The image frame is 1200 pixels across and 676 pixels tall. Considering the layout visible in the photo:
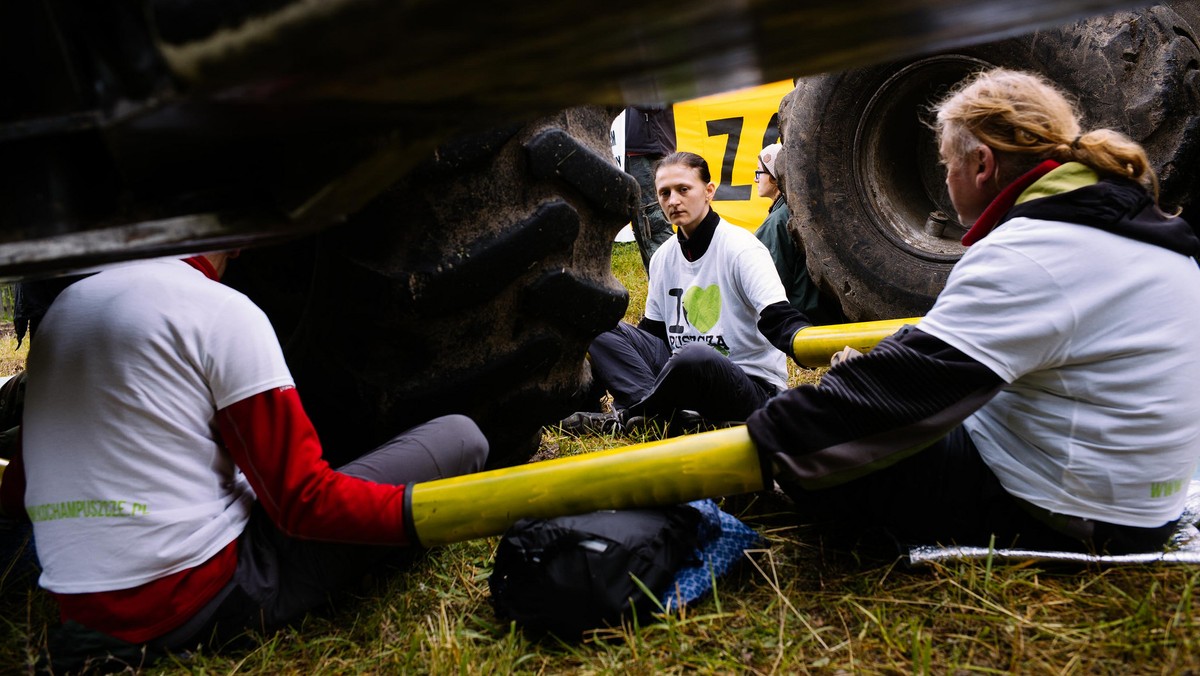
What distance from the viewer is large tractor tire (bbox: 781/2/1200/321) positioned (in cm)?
238

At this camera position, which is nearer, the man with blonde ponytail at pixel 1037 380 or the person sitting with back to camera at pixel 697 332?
the man with blonde ponytail at pixel 1037 380

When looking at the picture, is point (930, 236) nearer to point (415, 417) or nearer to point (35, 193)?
point (415, 417)

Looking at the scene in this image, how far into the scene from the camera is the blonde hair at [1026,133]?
1.55 m

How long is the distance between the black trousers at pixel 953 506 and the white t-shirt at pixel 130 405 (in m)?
1.01

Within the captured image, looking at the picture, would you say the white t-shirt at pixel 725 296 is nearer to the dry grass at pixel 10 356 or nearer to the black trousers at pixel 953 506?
the black trousers at pixel 953 506

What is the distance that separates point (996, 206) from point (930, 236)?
1.38 m

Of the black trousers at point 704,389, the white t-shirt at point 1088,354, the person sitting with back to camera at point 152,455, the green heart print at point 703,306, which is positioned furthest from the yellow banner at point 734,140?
the person sitting with back to camera at point 152,455

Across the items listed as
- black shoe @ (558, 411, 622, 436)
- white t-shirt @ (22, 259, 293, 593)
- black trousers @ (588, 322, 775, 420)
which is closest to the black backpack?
white t-shirt @ (22, 259, 293, 593)

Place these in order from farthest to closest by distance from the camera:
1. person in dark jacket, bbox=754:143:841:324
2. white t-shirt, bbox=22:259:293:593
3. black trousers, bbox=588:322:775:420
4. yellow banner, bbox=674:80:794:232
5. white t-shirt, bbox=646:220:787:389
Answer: yellow banner, bbox=674:80:794:232 → person in dark jacket, bbox=754:143:841:324 → white t-shirt, bbox=646:220:787:389 → black trousers, bbox=588:322:775:420 → white t-shirt, bbox=22:259:293:593

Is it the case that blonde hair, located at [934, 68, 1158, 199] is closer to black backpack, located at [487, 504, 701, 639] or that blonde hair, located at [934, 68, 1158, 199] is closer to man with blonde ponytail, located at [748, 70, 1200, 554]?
man with blonde ponytail, located at [748, 70, 1200, 554]

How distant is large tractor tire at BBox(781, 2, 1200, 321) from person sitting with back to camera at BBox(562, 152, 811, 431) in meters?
0.28

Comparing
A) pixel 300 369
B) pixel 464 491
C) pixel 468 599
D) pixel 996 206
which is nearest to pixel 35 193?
pixel 464 491

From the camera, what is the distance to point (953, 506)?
1.68 meters

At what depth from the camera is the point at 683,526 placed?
1608 mm
